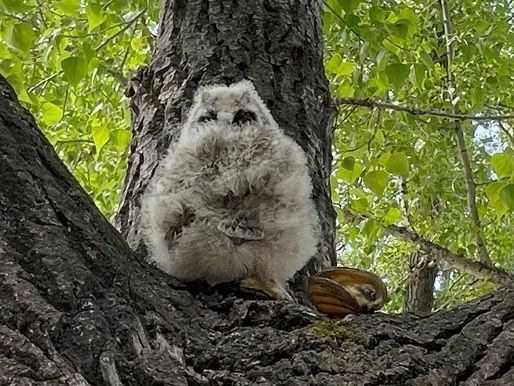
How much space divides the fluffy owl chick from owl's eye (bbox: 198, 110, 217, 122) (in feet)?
0.08

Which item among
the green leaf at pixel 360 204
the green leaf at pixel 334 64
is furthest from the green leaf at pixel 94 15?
the green leaf at pixel 360 204

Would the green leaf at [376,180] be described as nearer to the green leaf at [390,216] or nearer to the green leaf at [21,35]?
the green leaf at [390,216]

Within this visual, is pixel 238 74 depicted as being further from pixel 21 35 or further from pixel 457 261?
pixel 457 261

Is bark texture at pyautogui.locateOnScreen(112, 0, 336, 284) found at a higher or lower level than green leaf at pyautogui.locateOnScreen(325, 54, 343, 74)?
lower

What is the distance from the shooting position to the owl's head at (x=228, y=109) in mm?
1260

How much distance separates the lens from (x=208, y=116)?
1300 mm

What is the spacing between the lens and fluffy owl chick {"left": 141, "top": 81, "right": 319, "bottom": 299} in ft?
3.79

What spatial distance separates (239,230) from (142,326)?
26cm

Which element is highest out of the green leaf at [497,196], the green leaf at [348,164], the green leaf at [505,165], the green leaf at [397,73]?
the green leaf at [397,73]

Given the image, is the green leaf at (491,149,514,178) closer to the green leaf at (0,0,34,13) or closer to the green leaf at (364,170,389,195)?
the green leaf at (364,170,389,195)

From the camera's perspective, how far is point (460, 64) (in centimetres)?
363

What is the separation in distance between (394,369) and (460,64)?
291cm

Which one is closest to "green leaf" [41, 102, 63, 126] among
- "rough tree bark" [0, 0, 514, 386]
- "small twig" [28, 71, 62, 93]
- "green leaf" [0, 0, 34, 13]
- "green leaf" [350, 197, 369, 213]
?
"small twig" [28, 71, 62, 93]

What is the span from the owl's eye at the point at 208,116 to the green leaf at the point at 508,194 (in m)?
0.93
